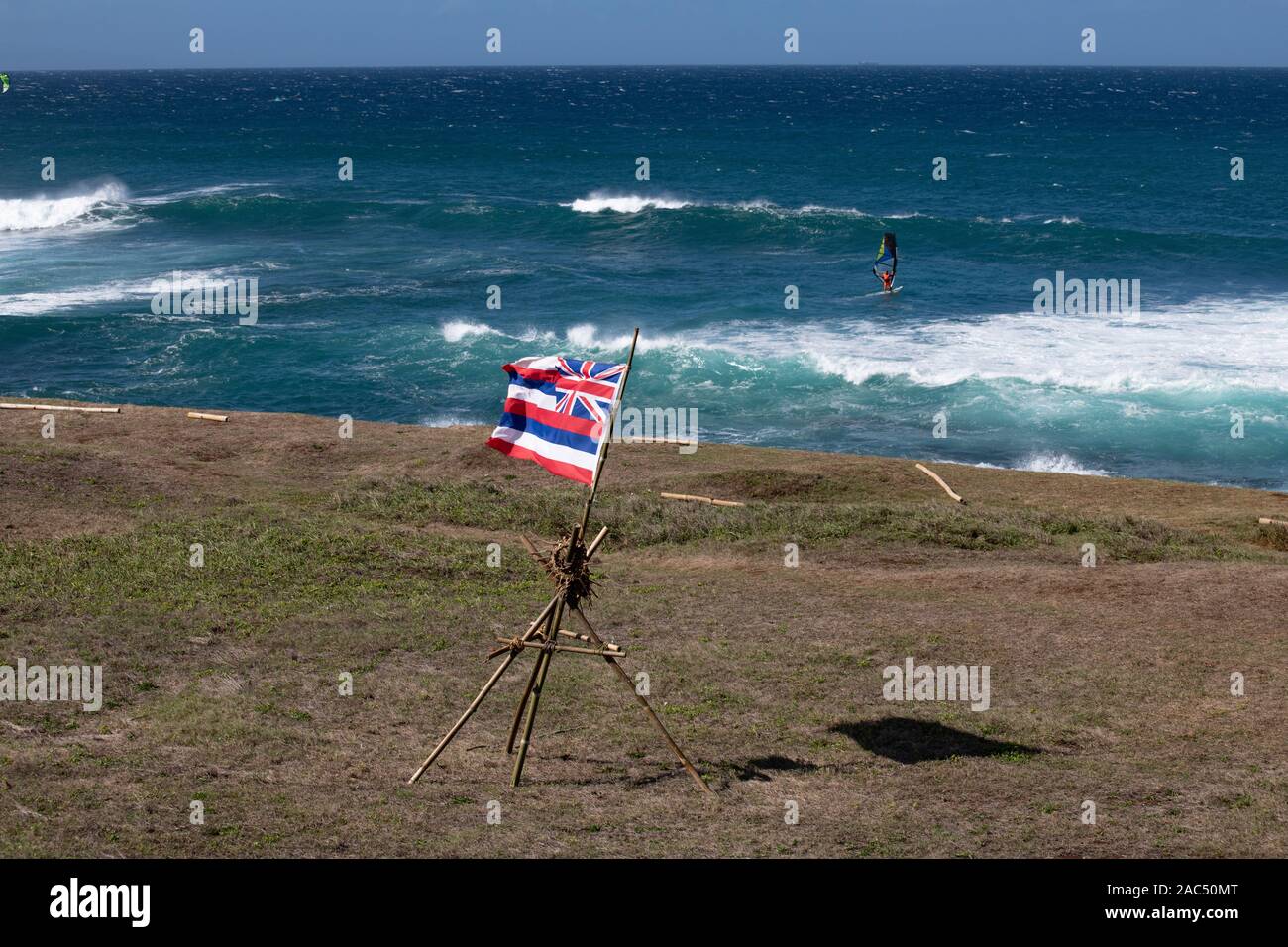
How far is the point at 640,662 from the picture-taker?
18562 millimetres

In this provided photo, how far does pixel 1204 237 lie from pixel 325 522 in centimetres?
5975

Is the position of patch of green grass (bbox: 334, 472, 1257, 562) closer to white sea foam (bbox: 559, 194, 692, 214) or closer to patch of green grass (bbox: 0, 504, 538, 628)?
patch of green grass (bbox: 0, 504, 538, 628)

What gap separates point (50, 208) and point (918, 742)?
270 ft

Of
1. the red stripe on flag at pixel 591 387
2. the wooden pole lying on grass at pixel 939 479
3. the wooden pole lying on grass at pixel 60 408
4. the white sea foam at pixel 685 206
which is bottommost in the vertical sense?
the wooden pole lying on grass at pixel 939 479

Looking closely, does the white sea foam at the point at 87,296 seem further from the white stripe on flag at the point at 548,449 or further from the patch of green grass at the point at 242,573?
the white stripe on flag at the point at 548,449

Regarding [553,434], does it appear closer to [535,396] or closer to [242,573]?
[535,396]

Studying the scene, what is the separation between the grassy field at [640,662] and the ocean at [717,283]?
1383cm

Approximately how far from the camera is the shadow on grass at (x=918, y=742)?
15711 millimetres

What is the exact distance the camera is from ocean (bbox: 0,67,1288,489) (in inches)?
1690

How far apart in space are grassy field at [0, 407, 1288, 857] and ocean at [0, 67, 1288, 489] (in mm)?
13828

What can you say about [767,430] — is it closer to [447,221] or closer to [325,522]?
[325,522]

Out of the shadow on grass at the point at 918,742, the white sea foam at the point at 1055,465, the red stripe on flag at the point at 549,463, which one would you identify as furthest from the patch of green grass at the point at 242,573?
the white sea foam at the point at 1055,465

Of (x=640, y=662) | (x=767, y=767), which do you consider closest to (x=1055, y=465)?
(x=640, y=662)
